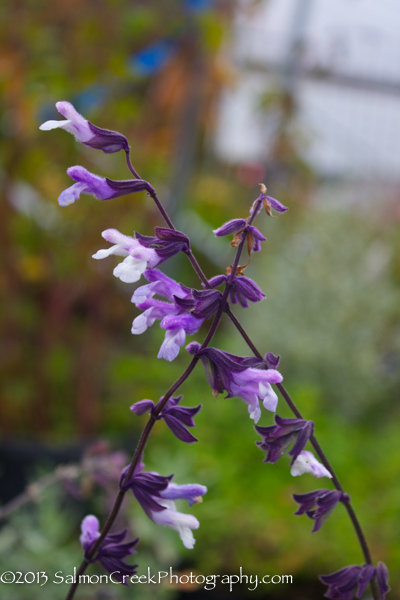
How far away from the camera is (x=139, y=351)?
320 centimetres

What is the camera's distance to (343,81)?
5.20m

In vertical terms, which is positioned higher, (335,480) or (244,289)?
(244,289)

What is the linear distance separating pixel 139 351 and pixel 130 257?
108 inches

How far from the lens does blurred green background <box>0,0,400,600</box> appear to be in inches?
63.6

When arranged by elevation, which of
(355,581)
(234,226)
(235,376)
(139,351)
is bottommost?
(355,581)

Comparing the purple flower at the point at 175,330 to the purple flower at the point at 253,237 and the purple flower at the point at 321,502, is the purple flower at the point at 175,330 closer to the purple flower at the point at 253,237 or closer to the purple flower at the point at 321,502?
the purple flower at the point at 253,237

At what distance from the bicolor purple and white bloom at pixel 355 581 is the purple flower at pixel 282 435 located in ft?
0.46

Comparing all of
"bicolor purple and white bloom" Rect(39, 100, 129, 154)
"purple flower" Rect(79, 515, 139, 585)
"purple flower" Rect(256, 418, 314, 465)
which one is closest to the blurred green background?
"purple flower" Rect(79, 515, 139, 585)

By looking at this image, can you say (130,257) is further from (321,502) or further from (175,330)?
(321,502)

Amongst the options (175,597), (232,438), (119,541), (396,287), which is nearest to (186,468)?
(175,597)

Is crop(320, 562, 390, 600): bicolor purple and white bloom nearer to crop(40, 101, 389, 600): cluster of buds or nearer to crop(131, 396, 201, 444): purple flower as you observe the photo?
crop(40, 101, 389, 600): cluster of buds

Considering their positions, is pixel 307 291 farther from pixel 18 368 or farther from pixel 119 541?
pixel 119 541

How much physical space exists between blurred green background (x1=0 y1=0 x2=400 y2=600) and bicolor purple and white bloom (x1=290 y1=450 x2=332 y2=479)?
2.65ft

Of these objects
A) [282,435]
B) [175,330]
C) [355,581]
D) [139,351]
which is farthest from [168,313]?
[139,351]
